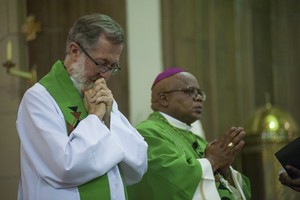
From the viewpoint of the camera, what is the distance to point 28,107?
12.8ft

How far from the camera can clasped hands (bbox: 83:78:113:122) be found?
3945mm

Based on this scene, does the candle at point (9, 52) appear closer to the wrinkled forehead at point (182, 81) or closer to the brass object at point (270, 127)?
the wrinkled forehead at point (182, 81)

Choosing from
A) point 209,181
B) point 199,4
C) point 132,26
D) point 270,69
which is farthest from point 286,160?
point 270,69

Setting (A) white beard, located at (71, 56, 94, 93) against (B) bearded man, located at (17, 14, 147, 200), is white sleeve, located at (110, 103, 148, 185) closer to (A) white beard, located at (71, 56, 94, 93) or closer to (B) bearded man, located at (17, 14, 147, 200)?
(B) bearded man, located at (17, 14, 147, 200)

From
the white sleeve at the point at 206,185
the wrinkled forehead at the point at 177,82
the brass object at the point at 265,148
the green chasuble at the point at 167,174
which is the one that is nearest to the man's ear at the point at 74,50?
the green chasuble at the point at 167,174

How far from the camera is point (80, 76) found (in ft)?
13.5

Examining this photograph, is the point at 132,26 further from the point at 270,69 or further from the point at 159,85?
the point at 270,69

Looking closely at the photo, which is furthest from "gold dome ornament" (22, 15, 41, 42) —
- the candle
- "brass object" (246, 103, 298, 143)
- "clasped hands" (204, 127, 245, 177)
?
"brass object" (246, 103, 298, 143)

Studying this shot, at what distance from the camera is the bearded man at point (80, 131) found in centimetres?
376

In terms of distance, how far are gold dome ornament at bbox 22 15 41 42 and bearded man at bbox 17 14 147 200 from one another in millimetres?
2583

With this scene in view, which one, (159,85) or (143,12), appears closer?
(159,85)

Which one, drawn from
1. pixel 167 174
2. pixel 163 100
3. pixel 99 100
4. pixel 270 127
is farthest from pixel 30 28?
pixel 270 127

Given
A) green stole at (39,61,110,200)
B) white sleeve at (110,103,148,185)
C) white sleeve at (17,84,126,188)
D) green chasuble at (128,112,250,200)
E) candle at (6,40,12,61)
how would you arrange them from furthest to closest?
candle at (6,40,12,61)
green chasuble at (128,112,250,200)
white sleeve at (110,103,148,185)
green stole at (39,61,110,200)
white sleeve at (17,84,126,188)

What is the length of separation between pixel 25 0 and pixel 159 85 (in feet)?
5.93
